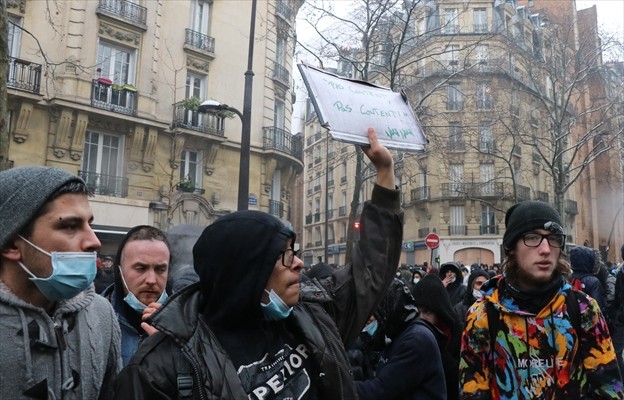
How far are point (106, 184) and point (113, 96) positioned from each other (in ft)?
10.2

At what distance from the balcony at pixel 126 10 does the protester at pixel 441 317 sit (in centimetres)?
1750

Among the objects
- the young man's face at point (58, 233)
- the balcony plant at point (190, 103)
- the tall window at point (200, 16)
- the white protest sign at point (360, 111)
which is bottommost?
the young man's face at point (58, 233)

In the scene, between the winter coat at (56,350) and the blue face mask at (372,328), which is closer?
the winter coat at (56,350)

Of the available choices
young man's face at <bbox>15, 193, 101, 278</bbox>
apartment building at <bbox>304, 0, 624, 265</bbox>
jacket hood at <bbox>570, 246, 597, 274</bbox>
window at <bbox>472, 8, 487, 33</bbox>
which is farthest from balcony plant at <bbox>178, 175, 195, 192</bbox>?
window at <bbox>472, 8, 487, 33</bbox>

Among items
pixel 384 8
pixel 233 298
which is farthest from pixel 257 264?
pixel 384 8

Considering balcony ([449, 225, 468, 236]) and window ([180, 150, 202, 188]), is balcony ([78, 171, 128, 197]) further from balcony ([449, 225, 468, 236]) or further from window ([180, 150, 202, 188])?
balcony ([449, 225, 468, 236])

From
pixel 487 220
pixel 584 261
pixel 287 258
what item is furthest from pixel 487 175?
pixel 287 258

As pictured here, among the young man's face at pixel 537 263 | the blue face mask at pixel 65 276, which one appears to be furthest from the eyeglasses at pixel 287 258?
the young man's face at pixel 537 263

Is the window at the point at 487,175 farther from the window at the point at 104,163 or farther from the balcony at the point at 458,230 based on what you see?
the window at the point at 104,163

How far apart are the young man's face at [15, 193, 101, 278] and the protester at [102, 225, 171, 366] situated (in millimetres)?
1214

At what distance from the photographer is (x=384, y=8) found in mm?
14039

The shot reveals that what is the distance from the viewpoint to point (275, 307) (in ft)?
6.17

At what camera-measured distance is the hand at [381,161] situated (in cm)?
232

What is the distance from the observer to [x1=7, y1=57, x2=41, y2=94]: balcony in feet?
51.6
